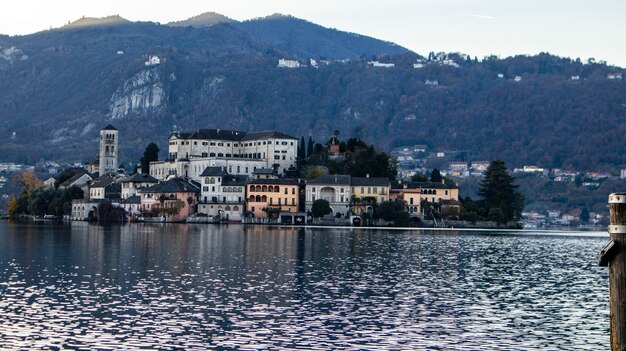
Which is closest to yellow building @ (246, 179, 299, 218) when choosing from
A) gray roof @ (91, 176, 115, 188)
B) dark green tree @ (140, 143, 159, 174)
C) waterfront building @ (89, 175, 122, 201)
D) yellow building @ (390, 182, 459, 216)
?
yellow building @ (390, 182, 459, 216)

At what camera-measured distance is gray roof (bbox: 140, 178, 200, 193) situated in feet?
492

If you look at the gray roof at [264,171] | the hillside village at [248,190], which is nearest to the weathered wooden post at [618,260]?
the hillside village at [248,190]

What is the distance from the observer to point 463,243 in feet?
313

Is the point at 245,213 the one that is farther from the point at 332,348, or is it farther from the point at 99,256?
the point at 332,348

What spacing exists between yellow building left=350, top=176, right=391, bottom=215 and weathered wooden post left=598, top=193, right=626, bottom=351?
12383 centimetres

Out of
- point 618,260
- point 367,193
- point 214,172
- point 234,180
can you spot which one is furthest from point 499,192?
point 618,260

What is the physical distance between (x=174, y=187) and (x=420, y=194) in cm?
3108

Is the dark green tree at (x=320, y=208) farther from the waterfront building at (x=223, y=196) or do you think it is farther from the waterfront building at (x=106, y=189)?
the waterfront building at (x=106, y=189)

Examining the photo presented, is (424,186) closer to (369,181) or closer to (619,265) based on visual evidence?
(369,181)

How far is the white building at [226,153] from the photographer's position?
521 feet

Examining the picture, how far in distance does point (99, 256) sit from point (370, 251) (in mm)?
18915

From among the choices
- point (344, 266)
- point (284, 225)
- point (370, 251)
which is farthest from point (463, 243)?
point (284, 225)

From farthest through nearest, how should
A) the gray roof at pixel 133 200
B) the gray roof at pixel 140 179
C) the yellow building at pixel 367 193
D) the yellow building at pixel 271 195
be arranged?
the gray roof at pixel 140 179, the gray roof at pixel 133 200, the yellow building at pixel 271 195, the yellow building at pixel 367 193

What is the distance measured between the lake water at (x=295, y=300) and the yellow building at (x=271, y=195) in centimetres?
6999
